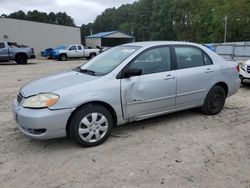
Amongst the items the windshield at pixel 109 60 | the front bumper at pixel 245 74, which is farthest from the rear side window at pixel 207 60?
the front bumper at pixel 245 74

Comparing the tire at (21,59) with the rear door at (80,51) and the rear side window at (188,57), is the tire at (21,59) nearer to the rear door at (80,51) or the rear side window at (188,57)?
the rear door at (80,51)

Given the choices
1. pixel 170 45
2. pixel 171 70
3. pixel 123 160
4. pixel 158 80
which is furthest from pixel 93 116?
pixel 170 45

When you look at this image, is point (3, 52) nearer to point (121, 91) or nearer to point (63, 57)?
point (63, 57)

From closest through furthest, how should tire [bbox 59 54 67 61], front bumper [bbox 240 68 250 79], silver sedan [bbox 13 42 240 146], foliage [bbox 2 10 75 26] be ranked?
1. silver sedan [bbox 13 42 240 146]
2. front bumper [bbox 240 68 250 79]
3. tire [bbox 59 54 67 61]
4. foliage [bbox 2 10 75 26]

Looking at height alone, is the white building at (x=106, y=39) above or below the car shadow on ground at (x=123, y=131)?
above

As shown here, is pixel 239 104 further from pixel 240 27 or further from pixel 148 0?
pixel 148 0

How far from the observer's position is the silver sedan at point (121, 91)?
3795 mm

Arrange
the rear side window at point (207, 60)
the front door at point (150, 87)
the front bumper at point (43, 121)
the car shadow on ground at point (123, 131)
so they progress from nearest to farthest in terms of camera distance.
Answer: the front bumper at point (43, 121)
the car shadow on ground at point (123, 131)
the front door at point (150, 87)
the rear side window at point (207, 60)

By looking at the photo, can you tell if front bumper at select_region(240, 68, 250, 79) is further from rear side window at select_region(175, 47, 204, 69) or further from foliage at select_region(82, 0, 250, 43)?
foliage at select_region(82, 0, 250, 43)

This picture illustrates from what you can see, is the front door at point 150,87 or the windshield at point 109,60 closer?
the front door at point 150,87

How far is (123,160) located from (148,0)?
9763 cm

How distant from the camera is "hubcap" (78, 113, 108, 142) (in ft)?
12.9

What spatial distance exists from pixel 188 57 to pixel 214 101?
3.60ft

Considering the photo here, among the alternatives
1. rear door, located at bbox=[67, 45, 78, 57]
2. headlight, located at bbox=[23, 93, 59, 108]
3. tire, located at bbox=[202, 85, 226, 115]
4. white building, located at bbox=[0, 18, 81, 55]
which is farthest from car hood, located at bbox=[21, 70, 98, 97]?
white building, located at bbox=[0, 18, 81, 55]
